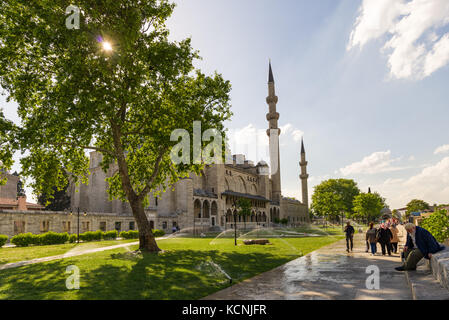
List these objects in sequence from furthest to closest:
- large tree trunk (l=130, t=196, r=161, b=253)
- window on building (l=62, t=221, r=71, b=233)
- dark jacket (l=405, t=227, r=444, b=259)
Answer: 1. window on building (l=62, t=221, r=71, b=233)
2. large tree trunk (l=130, t=196, r=161, b=253)
3. dark jacket (l=405, t=227, r=444, b=259)

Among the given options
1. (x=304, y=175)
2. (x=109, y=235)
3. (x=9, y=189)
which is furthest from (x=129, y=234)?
(x=304, y=175)

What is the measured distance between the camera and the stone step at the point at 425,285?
529cm

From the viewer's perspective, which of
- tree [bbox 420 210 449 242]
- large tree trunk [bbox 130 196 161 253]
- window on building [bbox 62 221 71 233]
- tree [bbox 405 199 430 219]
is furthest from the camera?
tree [bbox 405 199 430 219]

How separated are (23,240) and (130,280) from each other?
1977 centimetres

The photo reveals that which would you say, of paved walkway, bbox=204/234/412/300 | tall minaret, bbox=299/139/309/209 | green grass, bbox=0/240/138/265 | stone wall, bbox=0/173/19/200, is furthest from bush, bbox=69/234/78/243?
tall minaret, bbox=299/139/309/209

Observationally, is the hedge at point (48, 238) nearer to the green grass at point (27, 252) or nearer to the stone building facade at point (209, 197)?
the green grass at point (27, 252)

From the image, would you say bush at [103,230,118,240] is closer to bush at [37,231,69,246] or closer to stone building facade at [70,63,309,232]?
bush at [37,231,69,246]

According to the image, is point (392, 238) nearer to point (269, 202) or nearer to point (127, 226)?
point (127, 226)

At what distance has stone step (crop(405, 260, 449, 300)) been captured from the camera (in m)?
5.29

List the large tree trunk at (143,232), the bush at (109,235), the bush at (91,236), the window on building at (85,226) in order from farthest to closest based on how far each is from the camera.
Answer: the window on building at (85,226) < the bush at (109,235) < the bush at (91,236) < the large tree trunk at (143,232)

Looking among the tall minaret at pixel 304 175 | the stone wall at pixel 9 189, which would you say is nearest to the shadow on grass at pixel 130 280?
the stone wall at pixel 9 189

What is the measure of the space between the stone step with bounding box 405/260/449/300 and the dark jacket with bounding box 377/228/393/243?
5.15 m

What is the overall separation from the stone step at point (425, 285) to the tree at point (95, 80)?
12723 millimetres

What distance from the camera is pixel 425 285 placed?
6.38 meters
